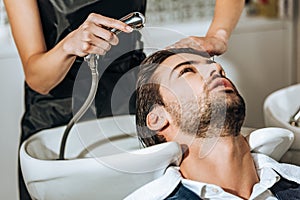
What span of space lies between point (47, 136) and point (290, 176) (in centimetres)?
43

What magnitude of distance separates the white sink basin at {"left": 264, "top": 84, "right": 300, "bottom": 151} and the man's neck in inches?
7.9

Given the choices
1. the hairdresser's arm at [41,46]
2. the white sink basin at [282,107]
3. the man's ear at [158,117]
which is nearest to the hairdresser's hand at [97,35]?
the hairdresser's arm at [41,46]

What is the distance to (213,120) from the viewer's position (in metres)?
0.86

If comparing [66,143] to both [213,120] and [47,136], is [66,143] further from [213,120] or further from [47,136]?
[213,120]

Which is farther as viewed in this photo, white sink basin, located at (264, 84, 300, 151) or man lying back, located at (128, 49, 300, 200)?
white sink basin, located at (264, 84, 300, 151)

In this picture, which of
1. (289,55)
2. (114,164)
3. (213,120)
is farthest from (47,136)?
(289,55)

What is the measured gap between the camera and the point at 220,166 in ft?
2.89

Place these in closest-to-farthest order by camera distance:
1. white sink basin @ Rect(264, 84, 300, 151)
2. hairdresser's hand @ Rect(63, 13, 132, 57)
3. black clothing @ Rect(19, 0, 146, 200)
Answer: hairdresser's hand @ Rect(63, 13, 132, 57) < black clothing @ Rect(19, 0, 146, 200) < white sink basin @ Rect(264, 84, 300, 151)

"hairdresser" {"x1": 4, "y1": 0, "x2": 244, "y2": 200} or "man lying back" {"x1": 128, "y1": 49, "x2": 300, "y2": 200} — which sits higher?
"hairdresser" {"x1": 4, "y1": 0, "x2": 244, "y2": 200}

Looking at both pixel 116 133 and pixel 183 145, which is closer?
pixel 183 145

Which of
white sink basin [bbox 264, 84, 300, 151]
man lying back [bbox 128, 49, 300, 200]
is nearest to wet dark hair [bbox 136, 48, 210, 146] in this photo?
man lying back [bbox 128, 49, 300, 200]

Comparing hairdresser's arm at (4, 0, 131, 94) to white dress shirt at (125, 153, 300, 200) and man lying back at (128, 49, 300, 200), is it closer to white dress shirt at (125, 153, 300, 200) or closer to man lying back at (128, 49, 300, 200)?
man lying back at (128, 49, 300, 200)

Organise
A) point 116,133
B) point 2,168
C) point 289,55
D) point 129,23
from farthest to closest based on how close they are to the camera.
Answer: point 289,55 → point 2,168 → point 116,133 → point 129,23

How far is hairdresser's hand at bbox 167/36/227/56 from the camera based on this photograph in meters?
0.93
